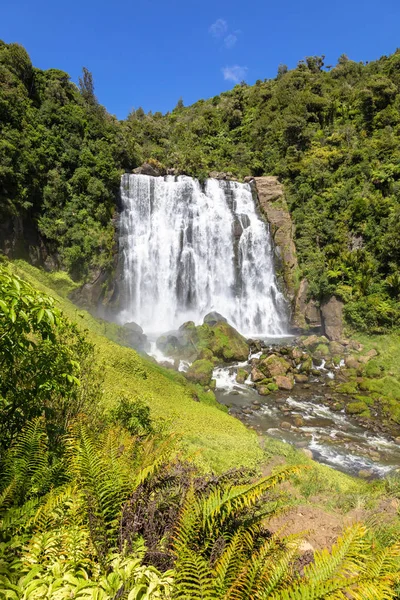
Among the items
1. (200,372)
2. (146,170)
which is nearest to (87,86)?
(146,170)

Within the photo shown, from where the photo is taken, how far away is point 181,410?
12.4m

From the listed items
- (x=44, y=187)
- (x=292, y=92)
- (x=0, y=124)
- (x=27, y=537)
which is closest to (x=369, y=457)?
(x=27, y=537)

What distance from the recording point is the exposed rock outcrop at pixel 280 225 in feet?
100

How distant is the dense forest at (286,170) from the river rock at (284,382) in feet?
31.1

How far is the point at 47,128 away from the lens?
88.2 feet

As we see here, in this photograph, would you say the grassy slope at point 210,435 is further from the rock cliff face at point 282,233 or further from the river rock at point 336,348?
the rock cliff face at point 282,233

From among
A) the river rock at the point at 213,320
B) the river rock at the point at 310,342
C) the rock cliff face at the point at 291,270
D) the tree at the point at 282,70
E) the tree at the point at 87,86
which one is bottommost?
the river rock at the point at 310,342

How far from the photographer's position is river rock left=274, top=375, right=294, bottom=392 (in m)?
18.7

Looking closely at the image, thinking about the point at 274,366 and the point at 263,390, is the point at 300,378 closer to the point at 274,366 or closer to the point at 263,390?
the point at 274,366

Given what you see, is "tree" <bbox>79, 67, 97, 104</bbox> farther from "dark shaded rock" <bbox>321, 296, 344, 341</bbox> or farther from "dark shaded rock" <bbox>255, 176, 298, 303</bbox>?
"dark shaded rock" <bbox>321, 296, 344, 341</bbox>

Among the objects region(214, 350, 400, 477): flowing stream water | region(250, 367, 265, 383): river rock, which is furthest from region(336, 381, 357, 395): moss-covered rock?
region(250, 367, 265, 383): river rock

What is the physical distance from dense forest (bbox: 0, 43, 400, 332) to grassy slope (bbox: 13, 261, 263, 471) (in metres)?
14.1

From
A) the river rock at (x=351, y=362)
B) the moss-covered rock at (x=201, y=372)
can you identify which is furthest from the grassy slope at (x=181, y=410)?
the river rock at (x=351, y=362)

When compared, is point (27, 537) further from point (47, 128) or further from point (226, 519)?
point (47, 128)
